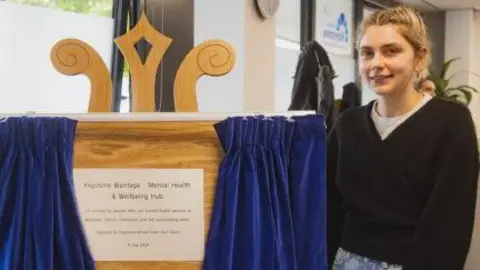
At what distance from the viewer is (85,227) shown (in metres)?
0.98

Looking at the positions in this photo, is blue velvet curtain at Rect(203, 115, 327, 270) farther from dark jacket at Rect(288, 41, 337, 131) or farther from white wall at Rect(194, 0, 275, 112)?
white wall at Rect(194, 0, 275, 112)

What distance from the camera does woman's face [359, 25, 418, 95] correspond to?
1357 millimetres

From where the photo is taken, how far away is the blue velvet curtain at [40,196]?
37.5 inches

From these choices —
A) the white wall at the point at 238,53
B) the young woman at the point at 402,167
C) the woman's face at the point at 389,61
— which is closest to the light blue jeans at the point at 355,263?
the young woman at the point at 402,167

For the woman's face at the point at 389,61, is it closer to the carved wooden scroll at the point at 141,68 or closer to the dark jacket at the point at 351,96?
the carved wooden scroll at the point at 141,68

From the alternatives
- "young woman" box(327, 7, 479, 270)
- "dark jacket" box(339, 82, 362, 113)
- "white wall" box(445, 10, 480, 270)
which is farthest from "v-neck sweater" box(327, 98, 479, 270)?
"white wall" box(445, 10, 480, 270)

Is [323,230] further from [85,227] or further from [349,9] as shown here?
[349,9]

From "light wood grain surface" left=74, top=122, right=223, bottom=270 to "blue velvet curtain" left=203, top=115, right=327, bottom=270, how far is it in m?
0.03

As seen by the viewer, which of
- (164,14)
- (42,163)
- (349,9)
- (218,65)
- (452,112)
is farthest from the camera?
(349,9)

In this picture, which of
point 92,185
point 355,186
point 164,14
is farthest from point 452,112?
point 164,14

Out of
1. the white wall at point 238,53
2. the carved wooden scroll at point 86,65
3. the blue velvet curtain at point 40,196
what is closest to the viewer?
the blue velvet curtain at point 40,196

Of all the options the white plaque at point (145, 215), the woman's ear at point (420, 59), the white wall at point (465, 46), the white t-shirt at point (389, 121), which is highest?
the white wall at point (465, 46)

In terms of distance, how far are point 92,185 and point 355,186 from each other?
0.68m

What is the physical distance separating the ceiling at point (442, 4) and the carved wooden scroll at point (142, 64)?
6.87m
